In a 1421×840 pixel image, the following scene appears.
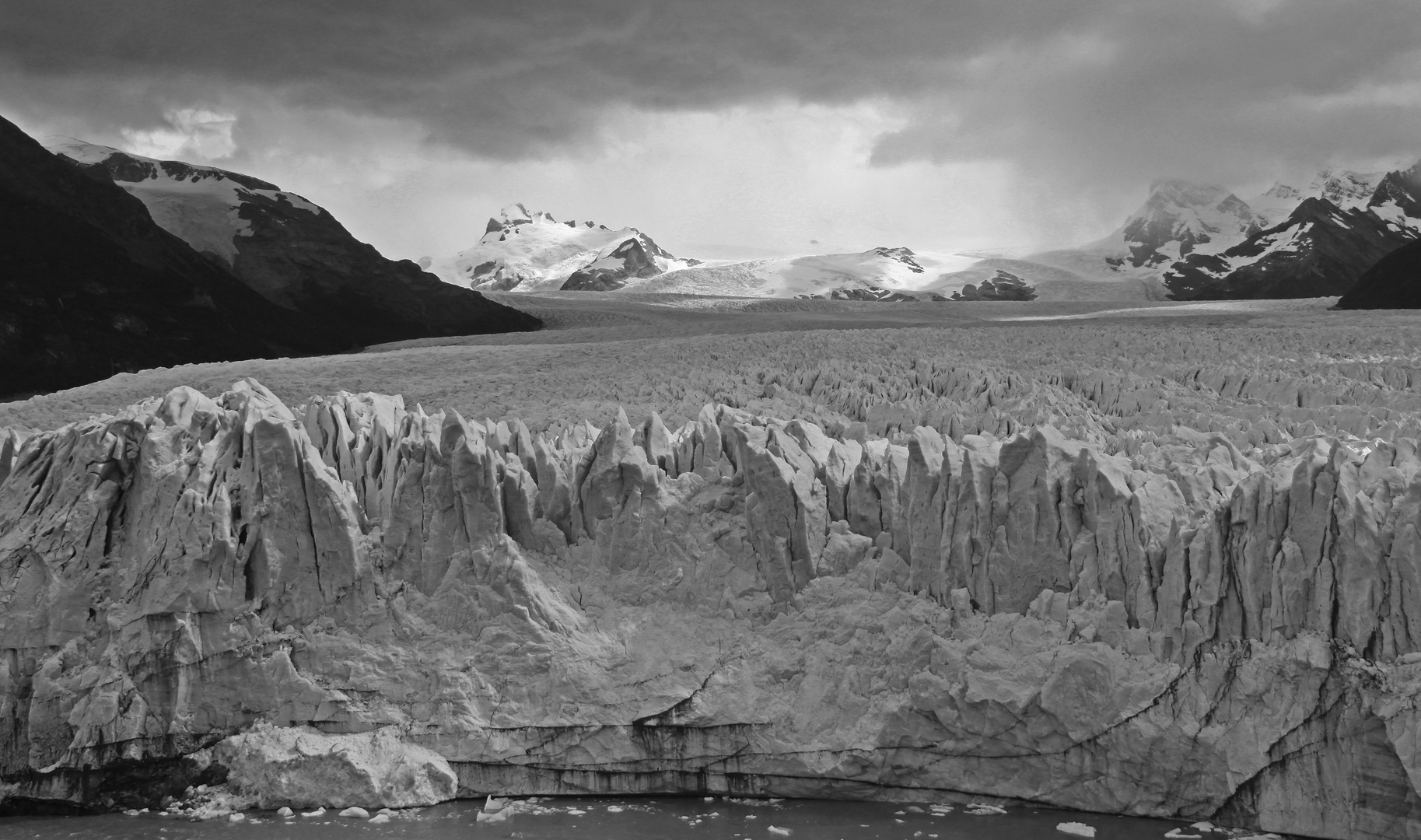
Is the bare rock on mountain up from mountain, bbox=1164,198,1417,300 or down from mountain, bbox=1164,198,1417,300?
down

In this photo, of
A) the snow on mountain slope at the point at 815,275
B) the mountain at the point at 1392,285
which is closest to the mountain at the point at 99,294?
the mountain at the point at 1392,285

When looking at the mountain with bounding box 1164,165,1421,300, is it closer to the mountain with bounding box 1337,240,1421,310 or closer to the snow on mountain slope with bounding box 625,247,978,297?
the snow on mountain slope with bounding box 625,247,978,297

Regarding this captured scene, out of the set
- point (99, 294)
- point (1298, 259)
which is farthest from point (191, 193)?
point (1298, 259)

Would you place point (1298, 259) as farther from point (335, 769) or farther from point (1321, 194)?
point (335, 769)

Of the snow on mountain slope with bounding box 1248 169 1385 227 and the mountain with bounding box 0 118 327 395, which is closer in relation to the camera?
the mountain with bounding box 0 118 327 395

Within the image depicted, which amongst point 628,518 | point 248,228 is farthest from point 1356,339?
point 248,228

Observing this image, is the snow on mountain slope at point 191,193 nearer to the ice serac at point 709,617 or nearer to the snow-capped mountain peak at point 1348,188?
the ice serac at point 709,617

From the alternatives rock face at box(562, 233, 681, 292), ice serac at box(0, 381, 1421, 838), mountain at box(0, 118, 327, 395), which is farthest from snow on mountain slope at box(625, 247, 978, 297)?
ice serac at box(0, 381, 1421, 838)
